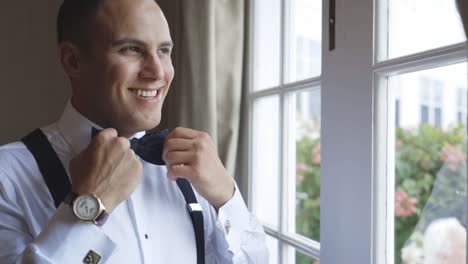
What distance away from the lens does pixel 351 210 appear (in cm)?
107

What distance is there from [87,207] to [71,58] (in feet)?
1.27

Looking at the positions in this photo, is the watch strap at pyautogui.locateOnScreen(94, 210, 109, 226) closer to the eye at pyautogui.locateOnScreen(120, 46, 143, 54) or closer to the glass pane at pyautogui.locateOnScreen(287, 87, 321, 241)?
the eye at pyautogui.locateOnScreen(120, 46, 143, 54)

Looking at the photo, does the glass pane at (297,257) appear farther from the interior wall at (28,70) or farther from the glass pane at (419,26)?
the interior wall at (28,70)

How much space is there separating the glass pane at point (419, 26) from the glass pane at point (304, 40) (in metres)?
0.31

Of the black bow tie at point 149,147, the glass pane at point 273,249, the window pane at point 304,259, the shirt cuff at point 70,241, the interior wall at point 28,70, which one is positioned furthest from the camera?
the interior wall at point 28,70

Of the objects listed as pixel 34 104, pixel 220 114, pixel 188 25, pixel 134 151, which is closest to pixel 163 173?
pixel 134 151

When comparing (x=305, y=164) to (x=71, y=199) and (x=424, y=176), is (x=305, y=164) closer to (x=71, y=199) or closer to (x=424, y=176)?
(x=424, y=176)

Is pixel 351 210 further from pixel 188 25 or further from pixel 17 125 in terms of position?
pixel 17 125

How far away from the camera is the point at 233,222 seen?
1099mm

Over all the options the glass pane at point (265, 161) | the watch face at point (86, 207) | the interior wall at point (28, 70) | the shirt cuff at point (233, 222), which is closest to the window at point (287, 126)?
the glass pane at point (265, 161)

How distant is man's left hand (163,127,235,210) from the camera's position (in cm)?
104

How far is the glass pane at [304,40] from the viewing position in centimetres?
136

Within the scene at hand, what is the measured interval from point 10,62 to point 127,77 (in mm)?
1500

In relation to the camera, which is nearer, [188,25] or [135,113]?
[135,113]
